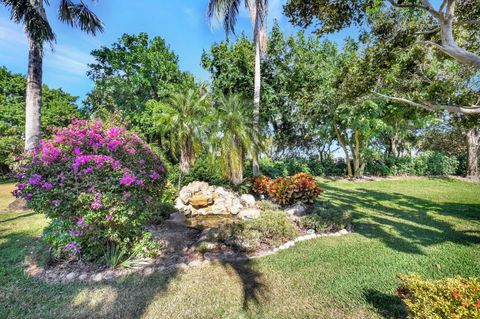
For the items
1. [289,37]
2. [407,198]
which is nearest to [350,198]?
[407,198]

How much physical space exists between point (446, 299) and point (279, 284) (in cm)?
191

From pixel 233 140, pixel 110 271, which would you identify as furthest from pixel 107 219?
pixel 233 140

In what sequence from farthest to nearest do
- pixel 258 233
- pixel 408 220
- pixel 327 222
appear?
pixel 408 220 < pixel 327 222 < pixel 258 233

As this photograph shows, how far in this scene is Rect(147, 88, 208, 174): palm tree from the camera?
39.1 ft

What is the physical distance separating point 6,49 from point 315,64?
52.4 ft

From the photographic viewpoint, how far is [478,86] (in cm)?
809

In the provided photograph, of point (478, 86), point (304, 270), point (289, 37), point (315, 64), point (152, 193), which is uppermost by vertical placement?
point (289, 37)

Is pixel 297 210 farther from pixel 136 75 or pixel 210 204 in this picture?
pixel 136 75

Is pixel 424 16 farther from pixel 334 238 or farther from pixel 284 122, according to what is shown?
pixel 284 122

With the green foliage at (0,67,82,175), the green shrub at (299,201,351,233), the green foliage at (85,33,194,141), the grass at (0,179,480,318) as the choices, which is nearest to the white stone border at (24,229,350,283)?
the grass at (0,179,480,318)

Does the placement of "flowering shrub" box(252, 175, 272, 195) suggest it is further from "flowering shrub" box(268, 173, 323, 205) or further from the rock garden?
the rock garden

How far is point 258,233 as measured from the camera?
4863mm

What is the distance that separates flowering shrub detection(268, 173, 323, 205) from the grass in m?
2.26

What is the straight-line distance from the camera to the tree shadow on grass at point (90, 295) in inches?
111
